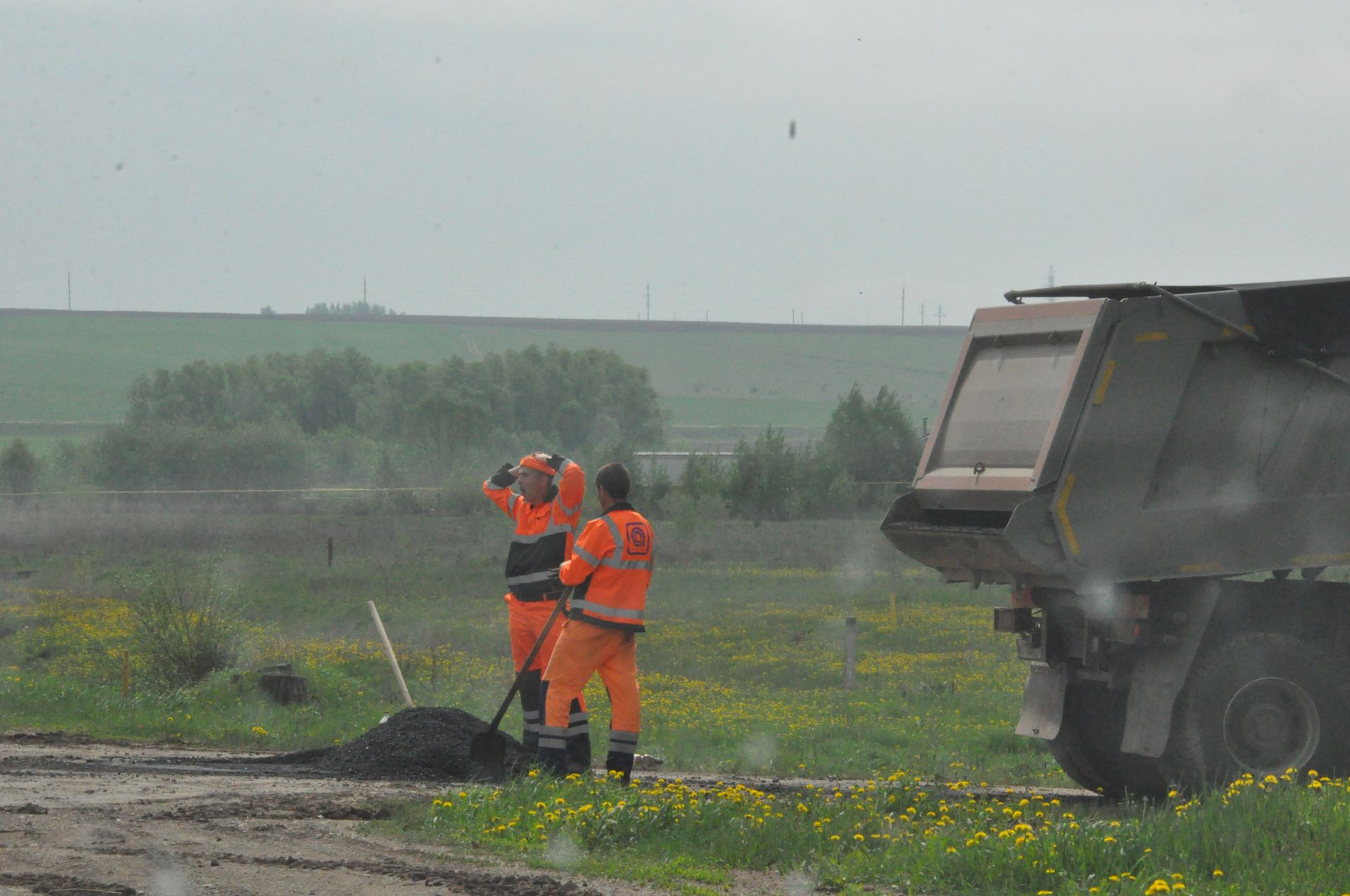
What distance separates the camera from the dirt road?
6.01 m

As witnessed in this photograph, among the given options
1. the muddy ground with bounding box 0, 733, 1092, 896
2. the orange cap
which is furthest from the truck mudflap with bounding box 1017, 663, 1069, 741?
the orange cap

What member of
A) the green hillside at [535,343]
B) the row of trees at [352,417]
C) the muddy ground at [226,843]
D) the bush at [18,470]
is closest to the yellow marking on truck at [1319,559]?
the muddy ground at [226,843]

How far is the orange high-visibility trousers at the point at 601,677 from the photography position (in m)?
8.33

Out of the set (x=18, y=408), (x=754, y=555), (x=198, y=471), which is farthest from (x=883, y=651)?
(x=18, y=408)

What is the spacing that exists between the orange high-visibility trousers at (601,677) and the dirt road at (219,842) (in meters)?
0.86

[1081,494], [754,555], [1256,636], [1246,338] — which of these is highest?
[1246,338]

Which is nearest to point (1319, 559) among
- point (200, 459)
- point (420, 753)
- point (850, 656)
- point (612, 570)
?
point (612, 570)

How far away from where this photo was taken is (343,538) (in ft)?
112

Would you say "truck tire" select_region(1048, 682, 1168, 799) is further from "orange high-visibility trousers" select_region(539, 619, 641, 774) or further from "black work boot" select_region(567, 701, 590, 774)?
"black work boot" select_region(567, 701, 590, 774)

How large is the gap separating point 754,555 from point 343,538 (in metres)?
9.41

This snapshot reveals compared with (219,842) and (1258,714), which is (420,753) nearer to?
(219,842)

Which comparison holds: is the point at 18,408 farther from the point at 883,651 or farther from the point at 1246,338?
the point at 1246,338

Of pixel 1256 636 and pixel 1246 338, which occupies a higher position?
pixel 1246 338

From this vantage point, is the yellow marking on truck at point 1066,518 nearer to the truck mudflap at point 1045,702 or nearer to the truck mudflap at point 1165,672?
the truck mudflap at point 1165,672
